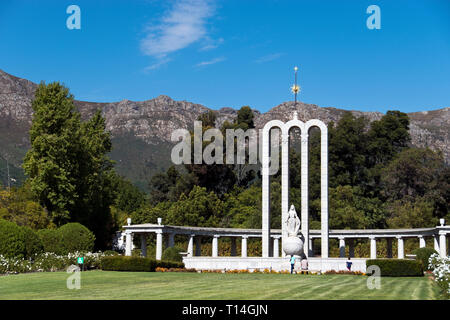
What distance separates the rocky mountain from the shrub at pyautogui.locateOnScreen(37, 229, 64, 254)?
71544 millimetres

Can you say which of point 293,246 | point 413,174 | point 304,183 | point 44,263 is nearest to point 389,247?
point 304,183

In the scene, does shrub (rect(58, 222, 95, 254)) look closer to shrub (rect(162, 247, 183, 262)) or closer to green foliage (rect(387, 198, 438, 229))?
shrub (rect(162, 247, 183, 262))

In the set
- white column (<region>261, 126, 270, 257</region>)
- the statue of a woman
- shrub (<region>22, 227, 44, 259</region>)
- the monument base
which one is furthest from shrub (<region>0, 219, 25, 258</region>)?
white column (<region>261, 126, 270, 257</region>)

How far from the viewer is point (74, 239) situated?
37750 millimetres

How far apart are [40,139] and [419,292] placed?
32.7 meters

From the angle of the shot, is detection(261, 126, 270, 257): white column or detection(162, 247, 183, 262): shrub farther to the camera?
detection(261, 126, 270, 257): white column

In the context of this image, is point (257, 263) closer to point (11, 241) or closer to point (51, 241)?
point (51, 241)

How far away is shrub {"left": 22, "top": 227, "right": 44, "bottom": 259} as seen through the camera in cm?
3344

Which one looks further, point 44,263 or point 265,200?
point 265,200

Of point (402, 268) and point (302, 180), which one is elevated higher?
point (302, 180)

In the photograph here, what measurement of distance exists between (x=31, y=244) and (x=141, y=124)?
137m

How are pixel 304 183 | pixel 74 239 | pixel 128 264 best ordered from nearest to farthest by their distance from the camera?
pixel 128 264
pixel 74 239
pixel 304 183

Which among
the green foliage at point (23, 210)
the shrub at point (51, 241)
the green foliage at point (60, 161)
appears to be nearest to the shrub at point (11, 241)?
the shrub at point (51, 241)
